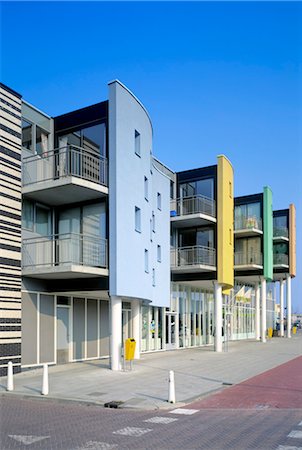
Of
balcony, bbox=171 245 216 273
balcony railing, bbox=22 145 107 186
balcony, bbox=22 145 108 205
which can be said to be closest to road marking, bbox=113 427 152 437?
balcony, bbox=22 145 108 205

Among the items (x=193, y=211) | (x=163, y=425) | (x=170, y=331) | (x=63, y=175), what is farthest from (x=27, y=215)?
(x=170, y=331)

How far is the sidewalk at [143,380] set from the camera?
41.4 feet

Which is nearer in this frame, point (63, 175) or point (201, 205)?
point (63, 175)

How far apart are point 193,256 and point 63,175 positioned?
44.1 ft

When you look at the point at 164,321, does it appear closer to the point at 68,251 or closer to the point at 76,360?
the point at 76,360

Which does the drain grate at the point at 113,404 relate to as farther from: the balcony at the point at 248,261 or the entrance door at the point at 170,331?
the balcony at the point at 248,261

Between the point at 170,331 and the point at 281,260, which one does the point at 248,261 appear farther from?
the point at 170,331

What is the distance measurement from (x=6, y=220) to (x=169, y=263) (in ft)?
41.7

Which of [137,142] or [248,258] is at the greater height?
[137,142]

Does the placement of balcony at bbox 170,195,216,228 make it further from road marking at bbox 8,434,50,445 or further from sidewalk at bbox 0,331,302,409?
road marking at bbox 8,434,50,445

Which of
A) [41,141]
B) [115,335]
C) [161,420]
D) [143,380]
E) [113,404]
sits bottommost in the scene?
[143,380]

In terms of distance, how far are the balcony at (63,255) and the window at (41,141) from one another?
3.57m

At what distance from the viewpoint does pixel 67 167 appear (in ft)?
61.9

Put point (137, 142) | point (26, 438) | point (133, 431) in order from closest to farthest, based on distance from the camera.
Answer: point (26, 438), point (133, 431), point (137, 142)
